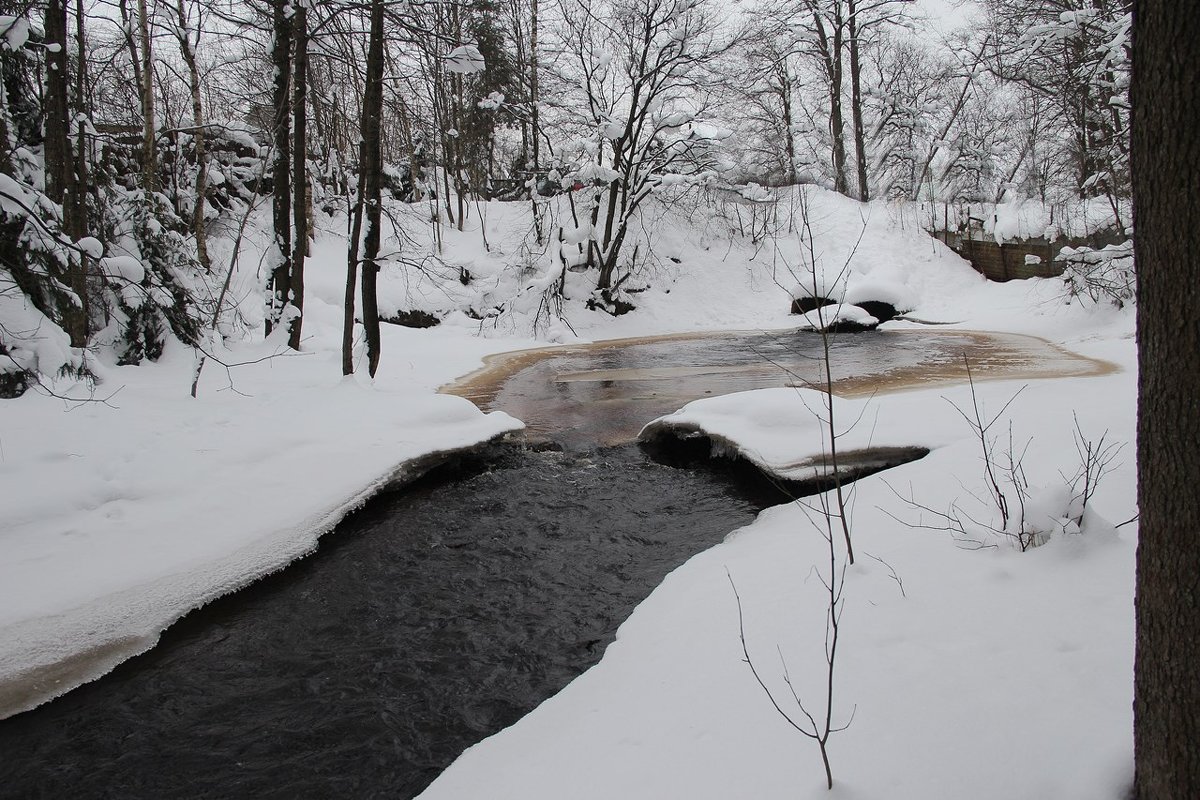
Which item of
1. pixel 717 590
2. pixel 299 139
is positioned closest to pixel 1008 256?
pixel 299 139

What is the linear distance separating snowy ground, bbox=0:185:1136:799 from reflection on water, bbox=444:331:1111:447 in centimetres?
121

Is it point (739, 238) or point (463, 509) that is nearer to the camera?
point (463, 509)

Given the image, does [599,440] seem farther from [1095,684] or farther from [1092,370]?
[1092,370]

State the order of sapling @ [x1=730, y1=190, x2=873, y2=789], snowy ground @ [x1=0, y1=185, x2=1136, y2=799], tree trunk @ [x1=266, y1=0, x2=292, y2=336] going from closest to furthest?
sapling @ [x1=730, y1=190, x2=873, y2=789]
snowy ground @ [x1=0, y1=185, x2=1136, y2=799]
tree trunk @ [x1=266, y1=0, x2=292, y2=336]

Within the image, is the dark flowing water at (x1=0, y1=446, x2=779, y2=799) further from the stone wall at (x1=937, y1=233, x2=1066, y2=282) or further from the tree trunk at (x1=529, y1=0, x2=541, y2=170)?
the tree trunk at (x1=529, y1=0, x2=541, y2=170)

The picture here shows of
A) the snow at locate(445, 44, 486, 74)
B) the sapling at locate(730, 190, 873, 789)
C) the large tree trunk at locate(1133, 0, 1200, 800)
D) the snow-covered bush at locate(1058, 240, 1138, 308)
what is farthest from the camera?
the snow-covered bush at locate(1058, 240, 1138, 308)

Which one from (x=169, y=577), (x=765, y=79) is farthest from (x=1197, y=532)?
(x=765, y=79)

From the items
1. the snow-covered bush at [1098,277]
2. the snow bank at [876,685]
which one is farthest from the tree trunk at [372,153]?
the snow-covered bush at [1098,277]

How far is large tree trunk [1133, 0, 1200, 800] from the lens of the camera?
5.04 feet

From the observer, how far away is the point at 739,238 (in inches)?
1064

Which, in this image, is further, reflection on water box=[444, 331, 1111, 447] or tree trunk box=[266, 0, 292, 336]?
tree trunk box=[266, 0, 292, 336]

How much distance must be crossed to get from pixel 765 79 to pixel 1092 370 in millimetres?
22296

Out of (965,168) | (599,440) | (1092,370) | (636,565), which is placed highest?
(965,168)

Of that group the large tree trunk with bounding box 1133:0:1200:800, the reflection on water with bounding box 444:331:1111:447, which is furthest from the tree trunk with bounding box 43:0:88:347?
the large tree trunk with bounding box 1133:0:1200:800
